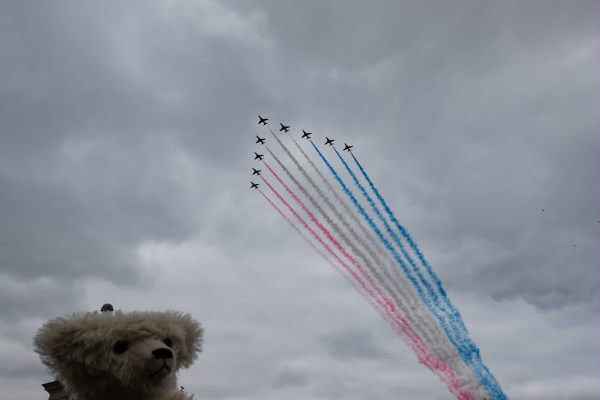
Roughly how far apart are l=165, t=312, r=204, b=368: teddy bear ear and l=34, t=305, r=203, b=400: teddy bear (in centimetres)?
30

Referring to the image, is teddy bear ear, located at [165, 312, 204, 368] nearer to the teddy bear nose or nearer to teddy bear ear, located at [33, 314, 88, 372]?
the teddy bear nose

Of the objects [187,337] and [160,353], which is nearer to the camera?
[160,353]

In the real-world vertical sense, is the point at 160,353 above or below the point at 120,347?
below

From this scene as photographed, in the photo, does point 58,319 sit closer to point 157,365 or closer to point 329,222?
point 157,365

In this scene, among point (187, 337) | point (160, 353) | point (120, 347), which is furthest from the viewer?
point (187, 337)

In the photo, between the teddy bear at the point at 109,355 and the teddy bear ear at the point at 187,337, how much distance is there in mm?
304

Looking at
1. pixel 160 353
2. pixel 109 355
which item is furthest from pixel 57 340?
pixel 160 353

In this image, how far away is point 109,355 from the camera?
681 cm

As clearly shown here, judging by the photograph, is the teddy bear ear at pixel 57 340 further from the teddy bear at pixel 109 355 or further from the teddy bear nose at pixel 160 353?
the teddy bear nose at pixel 160 353

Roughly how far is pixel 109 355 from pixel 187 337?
4.53 feet

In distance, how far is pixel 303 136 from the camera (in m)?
64.1

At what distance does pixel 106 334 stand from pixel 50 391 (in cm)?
1713

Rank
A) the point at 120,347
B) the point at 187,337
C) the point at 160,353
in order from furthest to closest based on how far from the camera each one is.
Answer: the point at 187,337 < the point at 120,347 < the point at 160,353

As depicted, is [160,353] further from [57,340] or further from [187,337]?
[57,340]
